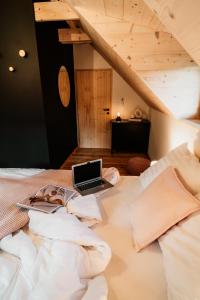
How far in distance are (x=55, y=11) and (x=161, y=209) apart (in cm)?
247

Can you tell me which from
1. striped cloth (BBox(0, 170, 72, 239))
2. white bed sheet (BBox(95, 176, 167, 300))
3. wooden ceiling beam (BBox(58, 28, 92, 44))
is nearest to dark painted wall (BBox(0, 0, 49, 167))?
wooden ceiling beam (BBox(58, 28, 92, 44))

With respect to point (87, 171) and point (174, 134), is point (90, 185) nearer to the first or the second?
point (87, 171)

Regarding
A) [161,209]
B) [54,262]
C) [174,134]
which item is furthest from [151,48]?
[54,262]

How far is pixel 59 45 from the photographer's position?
3225mm

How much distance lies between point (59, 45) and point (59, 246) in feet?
11.0

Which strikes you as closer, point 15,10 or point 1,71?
point 15,10

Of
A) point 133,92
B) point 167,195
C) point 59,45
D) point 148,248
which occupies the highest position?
point 59,45

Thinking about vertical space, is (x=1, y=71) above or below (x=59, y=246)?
above

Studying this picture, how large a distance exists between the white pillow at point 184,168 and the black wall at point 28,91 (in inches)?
72.9

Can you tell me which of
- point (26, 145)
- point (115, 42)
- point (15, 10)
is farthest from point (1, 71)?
point (115, 42)

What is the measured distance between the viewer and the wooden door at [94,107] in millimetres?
4262

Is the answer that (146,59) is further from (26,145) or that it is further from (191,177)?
(26,145)

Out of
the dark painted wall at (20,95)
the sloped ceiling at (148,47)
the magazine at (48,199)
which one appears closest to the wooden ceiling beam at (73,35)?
the dark painted wall at (20,95)

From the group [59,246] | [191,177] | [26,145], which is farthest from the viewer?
[26,145]
